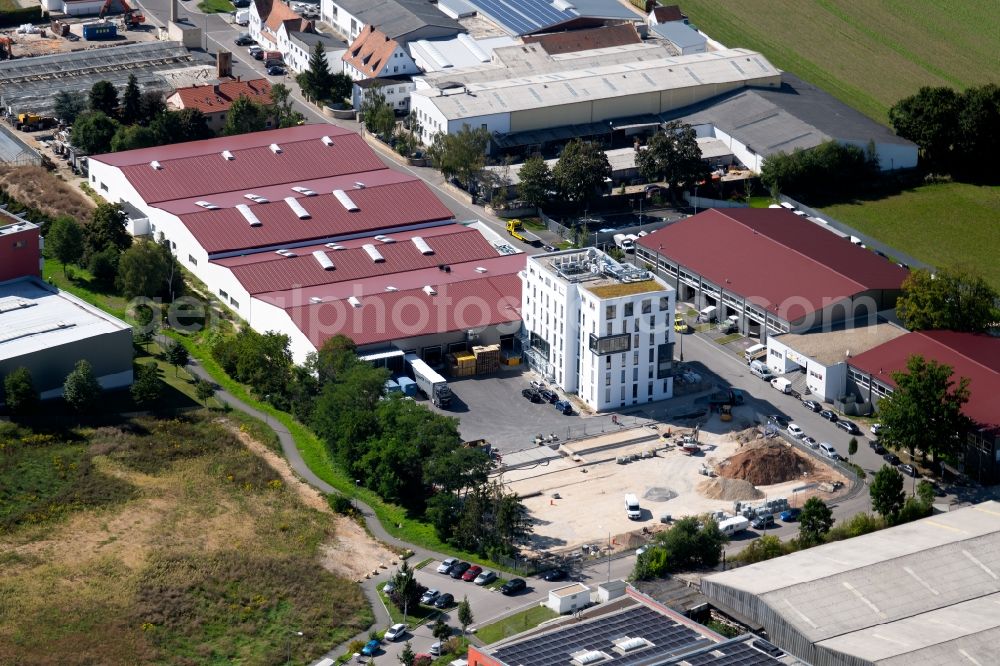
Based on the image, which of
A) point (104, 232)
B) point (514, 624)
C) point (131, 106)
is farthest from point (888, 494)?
point (131, 106)

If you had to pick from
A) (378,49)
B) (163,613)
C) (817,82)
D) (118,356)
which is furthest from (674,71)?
(163,613)

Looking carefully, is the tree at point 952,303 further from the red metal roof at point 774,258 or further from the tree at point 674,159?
the tree at point 674,159

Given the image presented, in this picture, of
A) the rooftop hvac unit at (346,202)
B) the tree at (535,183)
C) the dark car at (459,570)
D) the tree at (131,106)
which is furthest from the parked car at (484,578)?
the tree at (131,106)

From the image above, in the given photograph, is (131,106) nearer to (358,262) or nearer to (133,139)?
(133,139)

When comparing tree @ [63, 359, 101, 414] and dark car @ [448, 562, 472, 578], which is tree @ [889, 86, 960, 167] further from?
tree @ [63, 359, 101, 414]

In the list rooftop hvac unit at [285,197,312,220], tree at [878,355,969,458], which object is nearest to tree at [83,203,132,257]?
rooftop hvac unit at [285,197,312,220]

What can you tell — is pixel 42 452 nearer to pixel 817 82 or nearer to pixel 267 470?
pixel 267 470

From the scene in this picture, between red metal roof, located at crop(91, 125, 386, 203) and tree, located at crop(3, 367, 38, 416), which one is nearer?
tree, located at crop(3, 367, 38, 416)
